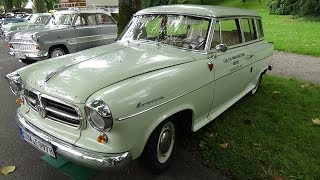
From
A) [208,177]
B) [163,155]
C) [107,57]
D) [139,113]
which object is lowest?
[208,177]

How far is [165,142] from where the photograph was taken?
335 centimetres

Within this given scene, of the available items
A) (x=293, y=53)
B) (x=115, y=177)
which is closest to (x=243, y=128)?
(x=115, y=177)

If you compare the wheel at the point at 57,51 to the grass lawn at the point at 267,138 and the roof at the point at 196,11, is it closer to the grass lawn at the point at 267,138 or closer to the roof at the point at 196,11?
the roof at the point at 196,11

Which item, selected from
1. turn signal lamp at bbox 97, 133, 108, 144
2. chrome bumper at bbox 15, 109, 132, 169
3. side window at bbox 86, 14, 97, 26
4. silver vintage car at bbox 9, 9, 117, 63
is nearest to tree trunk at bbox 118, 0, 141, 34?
→ silver vintage car at bbox 9, 9, 117, 63

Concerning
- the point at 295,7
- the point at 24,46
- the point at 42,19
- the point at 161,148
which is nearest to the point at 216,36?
the point at 161,148

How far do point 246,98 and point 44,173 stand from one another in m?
3.89

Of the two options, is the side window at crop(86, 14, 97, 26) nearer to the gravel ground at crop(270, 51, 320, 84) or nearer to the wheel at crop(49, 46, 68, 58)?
the wheel at crop(49, 46, 68, 58)

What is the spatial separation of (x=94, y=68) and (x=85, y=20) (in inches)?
272

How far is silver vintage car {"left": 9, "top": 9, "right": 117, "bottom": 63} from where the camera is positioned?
818 centimetres

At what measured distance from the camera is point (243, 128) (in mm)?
4445

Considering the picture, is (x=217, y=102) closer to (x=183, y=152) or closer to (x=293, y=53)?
(x=183, y=152)

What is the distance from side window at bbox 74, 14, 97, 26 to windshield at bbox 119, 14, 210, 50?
5.40m

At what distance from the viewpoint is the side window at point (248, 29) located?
15.9 feet

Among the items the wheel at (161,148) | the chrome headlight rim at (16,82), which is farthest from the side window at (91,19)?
the wheel at (161,148)
